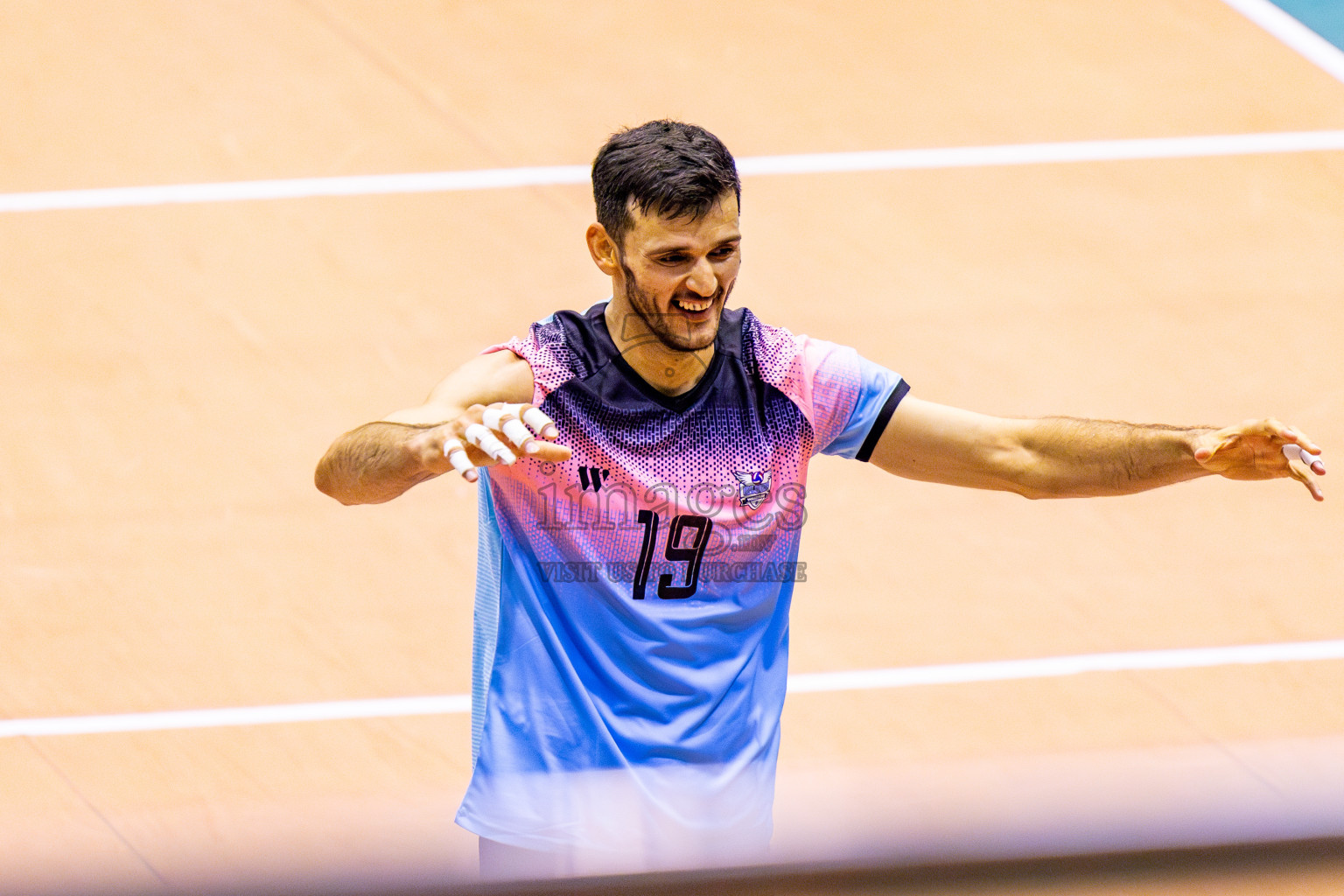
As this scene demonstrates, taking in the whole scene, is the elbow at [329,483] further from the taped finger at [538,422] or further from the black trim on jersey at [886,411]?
the black trim on jersey at [886,411]

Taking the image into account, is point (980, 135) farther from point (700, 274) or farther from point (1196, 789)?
point (1196, 789)

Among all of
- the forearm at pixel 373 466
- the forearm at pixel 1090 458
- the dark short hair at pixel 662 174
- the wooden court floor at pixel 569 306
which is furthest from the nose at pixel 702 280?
the wooden court floor at pixel 569 306

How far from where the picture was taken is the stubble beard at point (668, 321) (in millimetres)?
3312

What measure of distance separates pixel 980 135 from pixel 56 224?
4769mm

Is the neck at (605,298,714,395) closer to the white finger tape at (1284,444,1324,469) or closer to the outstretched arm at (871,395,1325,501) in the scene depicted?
the outstretched arm at (871,395,1325,501)

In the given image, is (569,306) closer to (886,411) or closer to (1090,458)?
(886,411)

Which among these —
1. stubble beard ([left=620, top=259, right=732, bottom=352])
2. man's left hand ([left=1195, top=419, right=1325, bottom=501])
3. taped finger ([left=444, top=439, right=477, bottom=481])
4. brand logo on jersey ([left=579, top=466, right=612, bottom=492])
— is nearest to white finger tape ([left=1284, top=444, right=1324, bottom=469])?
man's left hand ([left=1195, top=419, right=1325, bottom=501])

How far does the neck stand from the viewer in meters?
3.42

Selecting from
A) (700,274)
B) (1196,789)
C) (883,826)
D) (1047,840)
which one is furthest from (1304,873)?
(700,274)

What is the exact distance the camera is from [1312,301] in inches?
285

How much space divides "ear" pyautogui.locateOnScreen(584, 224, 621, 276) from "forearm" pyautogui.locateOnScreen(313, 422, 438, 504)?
0.61 meters

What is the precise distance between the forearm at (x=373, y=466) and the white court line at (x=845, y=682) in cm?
235

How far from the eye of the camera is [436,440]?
3002 mm

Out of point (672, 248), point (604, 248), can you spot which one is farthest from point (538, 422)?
point (604, 248)
